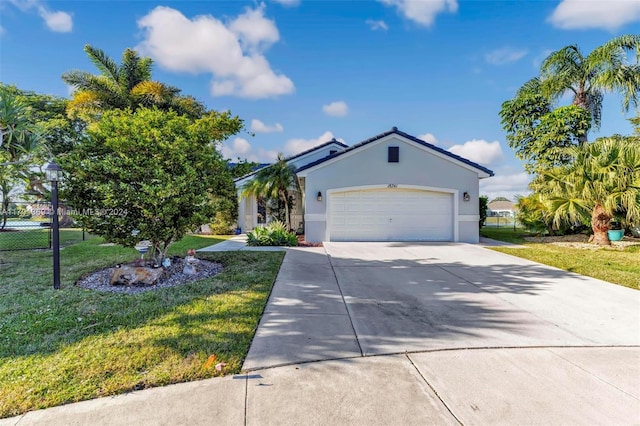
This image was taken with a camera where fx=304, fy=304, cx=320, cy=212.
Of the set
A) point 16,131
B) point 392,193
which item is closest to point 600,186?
point 392,193

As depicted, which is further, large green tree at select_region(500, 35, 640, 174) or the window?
large green tree at select_region(500, 35, 640, 174)

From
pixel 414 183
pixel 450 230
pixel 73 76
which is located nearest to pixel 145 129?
pixel 414 183

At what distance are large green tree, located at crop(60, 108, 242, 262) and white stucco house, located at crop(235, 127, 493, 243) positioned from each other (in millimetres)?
6692

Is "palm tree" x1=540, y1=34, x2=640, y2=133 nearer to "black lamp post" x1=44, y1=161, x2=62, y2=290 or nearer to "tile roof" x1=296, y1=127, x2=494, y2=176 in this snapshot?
"tile roof" x1=296, y1=127, x2=494, y2=176

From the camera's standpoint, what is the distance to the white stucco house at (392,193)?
500 inches

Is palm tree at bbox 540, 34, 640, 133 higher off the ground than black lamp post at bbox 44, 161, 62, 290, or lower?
higher

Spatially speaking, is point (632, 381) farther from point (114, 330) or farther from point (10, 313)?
point (10, 313)

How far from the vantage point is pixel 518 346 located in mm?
3406

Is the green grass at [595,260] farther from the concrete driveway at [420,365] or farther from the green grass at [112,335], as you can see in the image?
the green grass at [112,335]

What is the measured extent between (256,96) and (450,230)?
38.2 ft

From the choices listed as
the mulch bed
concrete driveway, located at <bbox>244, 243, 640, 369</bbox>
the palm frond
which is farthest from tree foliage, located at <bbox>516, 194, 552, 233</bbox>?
the palm frond

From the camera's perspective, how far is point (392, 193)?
13.1 meters

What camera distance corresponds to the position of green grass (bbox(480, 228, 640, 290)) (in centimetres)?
664

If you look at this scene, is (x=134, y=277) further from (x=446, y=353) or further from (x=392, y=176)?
(x=392, y=176)
